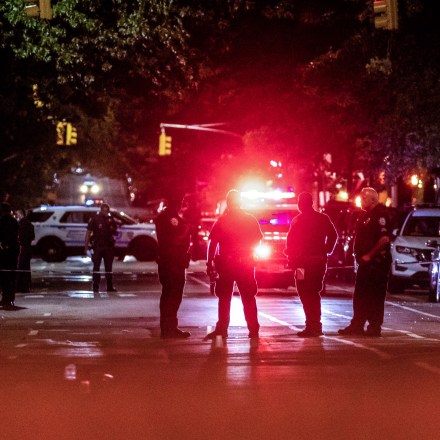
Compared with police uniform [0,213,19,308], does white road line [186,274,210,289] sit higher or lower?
lower

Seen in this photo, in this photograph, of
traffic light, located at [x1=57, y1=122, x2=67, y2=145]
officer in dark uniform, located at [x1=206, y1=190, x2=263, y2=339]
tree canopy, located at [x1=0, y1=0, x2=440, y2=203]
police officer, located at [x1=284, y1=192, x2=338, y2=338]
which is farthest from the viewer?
traffic light, located at [x1=57, y1=122, x2=67, y2=145]

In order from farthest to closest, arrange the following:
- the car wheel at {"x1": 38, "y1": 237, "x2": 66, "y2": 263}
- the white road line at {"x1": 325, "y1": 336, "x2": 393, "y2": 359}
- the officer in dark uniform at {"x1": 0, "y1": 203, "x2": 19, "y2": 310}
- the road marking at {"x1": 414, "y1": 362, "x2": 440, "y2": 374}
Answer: the car wheel at {"x1": 38, "y1": 237, "x2": 66, "y2": 263}, the officer in dark uniform at {"x1": 0, "y1": 203, "x2": 19, "y2": 310}, the white road line at {"x1": 325, "y1": 336, "x2": 393, "y2": 359}, the road marking at {"x1": 414, "y1": 362, "x2": 440, "y2": 374}

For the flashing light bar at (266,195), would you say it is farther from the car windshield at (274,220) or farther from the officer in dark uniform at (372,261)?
the officer in dark uniform at (372,261)

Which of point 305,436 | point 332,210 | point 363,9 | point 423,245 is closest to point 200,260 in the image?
point 332,210

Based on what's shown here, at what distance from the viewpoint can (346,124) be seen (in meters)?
38.3

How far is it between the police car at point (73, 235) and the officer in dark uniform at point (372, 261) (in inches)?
1000

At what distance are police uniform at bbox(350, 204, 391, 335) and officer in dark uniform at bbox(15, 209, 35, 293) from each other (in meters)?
10.7

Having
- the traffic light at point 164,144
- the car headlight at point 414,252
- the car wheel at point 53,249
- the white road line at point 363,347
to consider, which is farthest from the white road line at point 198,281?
the traffic light at point 164,144

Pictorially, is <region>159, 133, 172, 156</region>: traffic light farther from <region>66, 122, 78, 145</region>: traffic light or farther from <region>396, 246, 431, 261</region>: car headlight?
<region>396, 246, 431, 261</region>: car headlight

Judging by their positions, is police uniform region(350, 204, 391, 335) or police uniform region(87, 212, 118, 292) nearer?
police uniform region(350, 204, 391, 335)

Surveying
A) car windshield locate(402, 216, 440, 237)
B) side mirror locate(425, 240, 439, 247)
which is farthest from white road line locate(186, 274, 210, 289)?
side mirror locate(425, 240, 439, 247)

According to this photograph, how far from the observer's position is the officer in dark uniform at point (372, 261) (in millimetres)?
15523

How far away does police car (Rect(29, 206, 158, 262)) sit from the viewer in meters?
40.9

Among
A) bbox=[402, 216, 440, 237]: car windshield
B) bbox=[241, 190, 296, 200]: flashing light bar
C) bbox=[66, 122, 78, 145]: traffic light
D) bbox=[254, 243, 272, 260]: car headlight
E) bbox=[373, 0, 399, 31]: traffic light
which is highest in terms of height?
bbox=[373, 0, 399, 31]: traffic light
